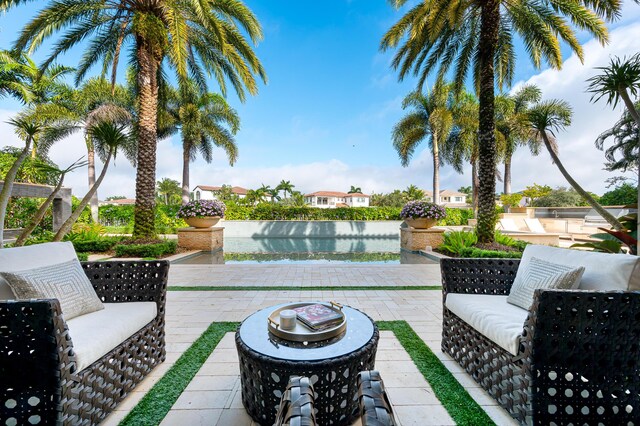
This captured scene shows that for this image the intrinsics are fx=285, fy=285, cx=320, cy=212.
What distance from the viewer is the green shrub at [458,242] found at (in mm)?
6730

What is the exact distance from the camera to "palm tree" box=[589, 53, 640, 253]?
3.28 metres

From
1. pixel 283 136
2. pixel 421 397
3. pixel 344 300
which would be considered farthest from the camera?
pixel 283 136

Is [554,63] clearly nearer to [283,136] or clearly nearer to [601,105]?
[601,105]

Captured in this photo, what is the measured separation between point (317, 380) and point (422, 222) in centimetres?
717

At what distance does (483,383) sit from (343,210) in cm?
1444

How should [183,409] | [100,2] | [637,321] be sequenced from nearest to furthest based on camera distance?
[637,321]
[183,409]
[100,2]

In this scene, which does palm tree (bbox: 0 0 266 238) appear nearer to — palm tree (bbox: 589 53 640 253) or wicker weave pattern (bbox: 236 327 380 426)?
wicker weave pattern (bbox: 236 327 380 426)

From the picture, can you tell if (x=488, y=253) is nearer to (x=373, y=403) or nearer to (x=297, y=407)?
(x=373, y=403)

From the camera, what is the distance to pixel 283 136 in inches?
730

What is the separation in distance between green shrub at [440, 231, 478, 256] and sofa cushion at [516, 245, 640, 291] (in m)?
4.79

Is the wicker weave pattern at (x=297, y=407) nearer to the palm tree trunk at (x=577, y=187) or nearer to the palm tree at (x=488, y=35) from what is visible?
the palm tree trunk at (x=577, y=187)

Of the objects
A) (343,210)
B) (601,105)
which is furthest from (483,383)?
(343,210)

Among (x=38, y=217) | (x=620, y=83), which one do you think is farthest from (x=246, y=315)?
(x=620, y=83)

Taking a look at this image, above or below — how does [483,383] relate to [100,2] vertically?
below
